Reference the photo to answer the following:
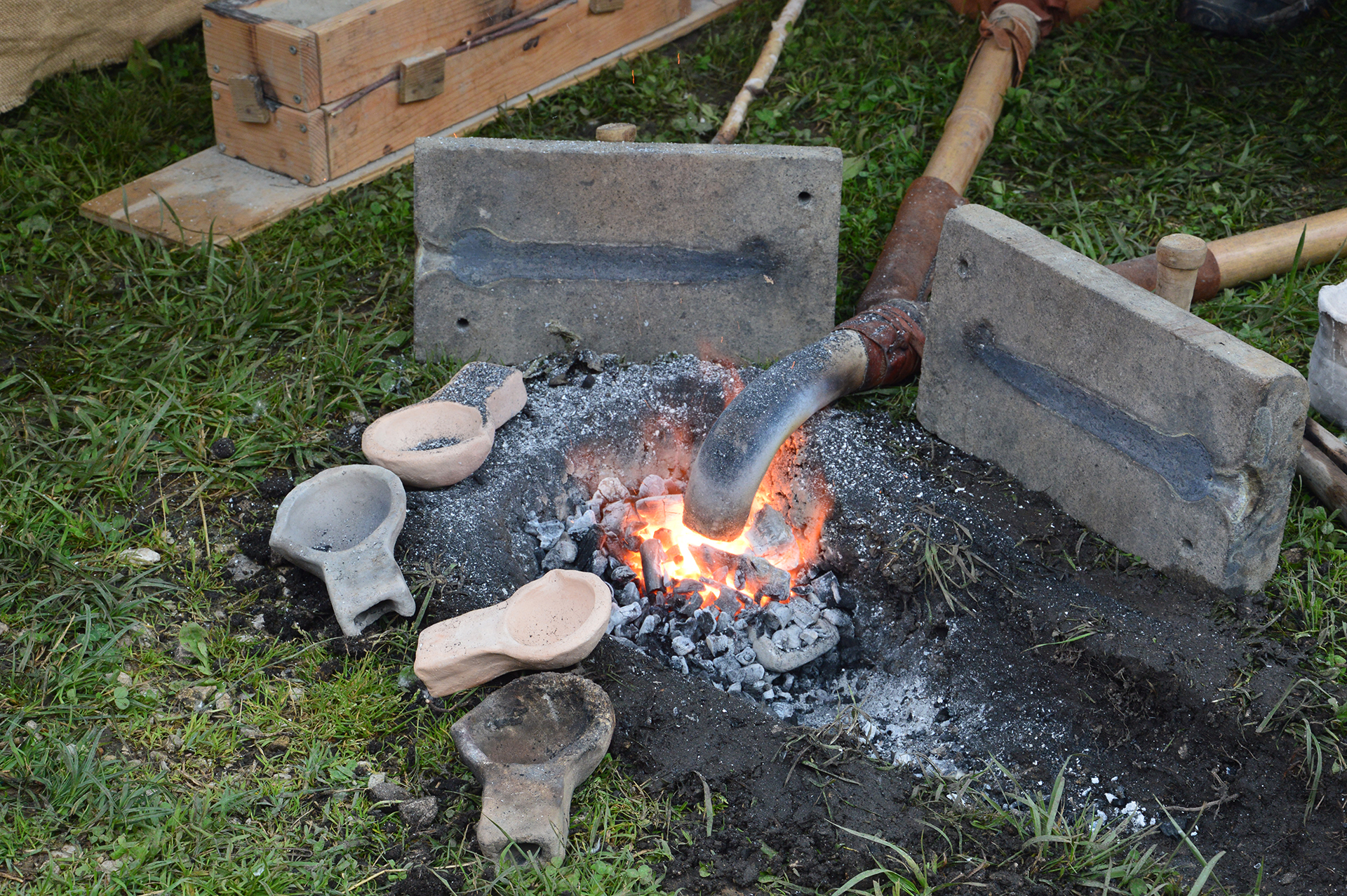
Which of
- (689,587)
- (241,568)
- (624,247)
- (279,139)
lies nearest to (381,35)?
(279,139)

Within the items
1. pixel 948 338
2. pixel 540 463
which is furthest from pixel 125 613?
pixel 948 338

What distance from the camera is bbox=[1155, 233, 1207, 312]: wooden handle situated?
3.15 metres

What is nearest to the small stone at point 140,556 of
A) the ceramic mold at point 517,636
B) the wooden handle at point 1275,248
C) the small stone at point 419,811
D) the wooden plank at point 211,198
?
the ceramic mold at point 517,636

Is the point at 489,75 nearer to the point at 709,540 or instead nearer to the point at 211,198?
the point at 211,198

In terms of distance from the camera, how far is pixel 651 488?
3877 millimetres

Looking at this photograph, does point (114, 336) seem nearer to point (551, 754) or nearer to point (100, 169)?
point (100, 169)

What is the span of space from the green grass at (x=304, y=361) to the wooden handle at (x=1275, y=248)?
8cm

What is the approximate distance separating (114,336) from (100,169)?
1231 mm

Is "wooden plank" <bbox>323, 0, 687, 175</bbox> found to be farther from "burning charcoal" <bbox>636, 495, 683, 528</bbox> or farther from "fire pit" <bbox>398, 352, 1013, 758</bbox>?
"burning charcoal" <bbox>636, 495, 683, 528</bbox>

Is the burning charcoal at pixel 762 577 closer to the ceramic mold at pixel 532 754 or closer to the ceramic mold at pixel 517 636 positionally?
the ceramic mold at pixel 517 636

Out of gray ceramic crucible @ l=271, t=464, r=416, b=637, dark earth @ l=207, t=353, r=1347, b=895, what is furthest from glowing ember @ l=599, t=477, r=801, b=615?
gray ceramic crucible @ l=271, t=464, r=416, b=637

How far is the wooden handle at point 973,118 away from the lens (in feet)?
15.9

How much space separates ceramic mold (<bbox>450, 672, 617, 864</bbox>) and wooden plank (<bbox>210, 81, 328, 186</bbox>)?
2754 mm

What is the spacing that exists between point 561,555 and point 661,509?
378mm
